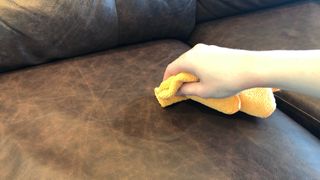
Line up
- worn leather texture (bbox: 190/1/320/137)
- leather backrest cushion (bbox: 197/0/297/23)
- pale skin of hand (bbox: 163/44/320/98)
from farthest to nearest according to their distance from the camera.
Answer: leather backrest cushion (bbox: 197/0/297/23) < worn leather texture (bbox: 190/1/320/137) < pale skin of hand (bbox: 163/44/320/98)

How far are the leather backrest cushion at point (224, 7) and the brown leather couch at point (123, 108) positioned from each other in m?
0.06

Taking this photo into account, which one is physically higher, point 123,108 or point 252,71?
point 252,71

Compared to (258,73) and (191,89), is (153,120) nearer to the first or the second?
(191,89)

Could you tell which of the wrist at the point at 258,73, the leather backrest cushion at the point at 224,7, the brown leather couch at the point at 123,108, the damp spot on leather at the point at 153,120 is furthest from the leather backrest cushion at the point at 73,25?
the wrist at the point at 258,73

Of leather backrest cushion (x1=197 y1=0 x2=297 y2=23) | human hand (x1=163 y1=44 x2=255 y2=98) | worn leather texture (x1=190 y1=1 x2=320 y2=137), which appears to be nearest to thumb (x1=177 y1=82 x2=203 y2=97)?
human hand (x1=163 y1=44 x2=255 y2=98)

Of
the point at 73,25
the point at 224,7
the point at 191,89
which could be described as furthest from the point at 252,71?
the point at 224,7

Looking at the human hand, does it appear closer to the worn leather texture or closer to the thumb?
the thumb

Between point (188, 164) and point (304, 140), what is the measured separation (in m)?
0.25

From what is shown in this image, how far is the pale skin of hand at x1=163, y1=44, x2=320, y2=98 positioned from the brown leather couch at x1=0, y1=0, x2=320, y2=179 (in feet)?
0.33

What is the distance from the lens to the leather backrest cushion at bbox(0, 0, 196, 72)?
75 centimetres

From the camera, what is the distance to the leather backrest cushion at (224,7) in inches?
41.9

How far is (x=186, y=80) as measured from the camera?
628 millimetres

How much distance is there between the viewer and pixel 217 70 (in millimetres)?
578

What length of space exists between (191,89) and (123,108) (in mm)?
145
